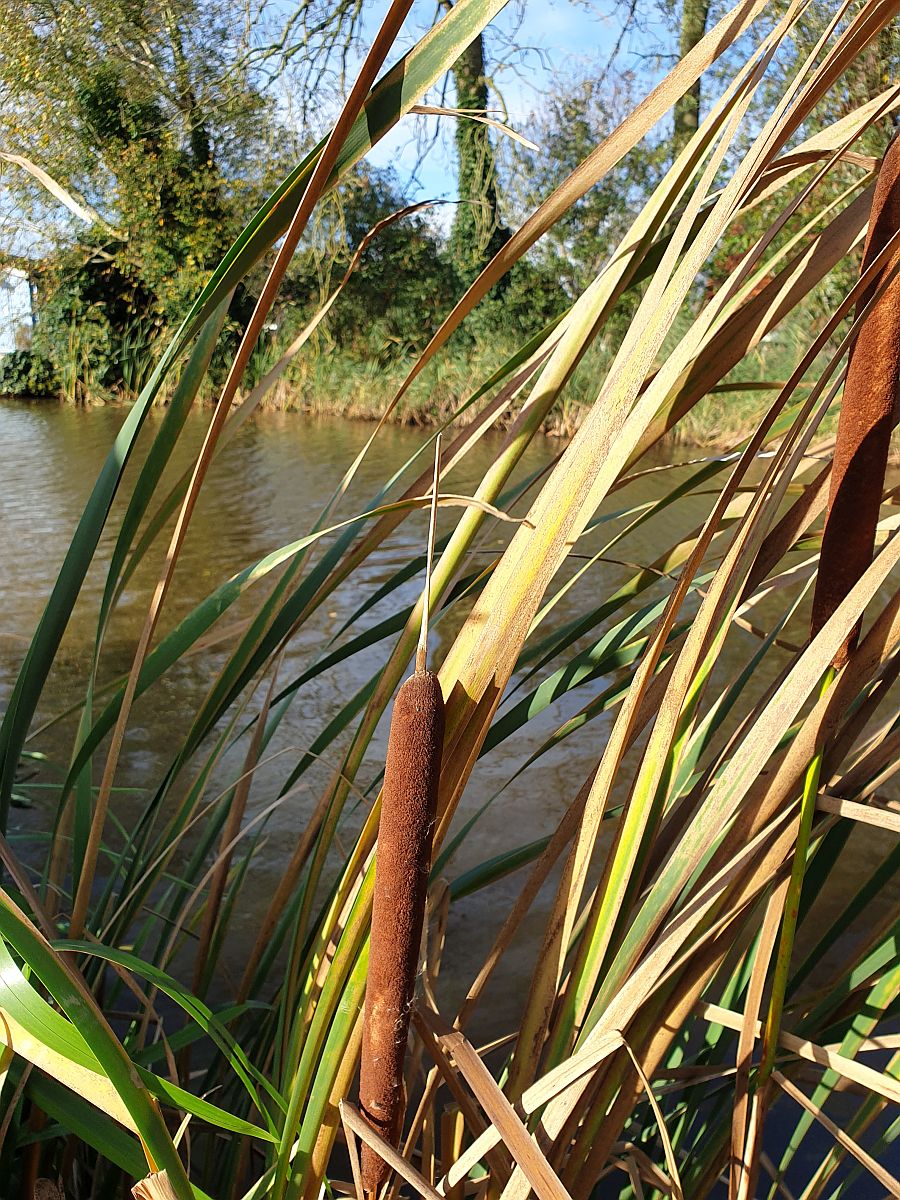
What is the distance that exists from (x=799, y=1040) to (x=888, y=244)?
17.6 inches

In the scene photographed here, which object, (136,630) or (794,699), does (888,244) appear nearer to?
(794,699)

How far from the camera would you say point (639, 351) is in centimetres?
45

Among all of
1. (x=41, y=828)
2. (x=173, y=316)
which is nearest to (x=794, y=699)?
(x=41, y=828)

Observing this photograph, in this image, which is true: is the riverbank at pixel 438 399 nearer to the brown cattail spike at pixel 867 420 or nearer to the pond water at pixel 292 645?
the pond water at pixel 292 645

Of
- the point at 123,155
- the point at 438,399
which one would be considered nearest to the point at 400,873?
the point at 438,399

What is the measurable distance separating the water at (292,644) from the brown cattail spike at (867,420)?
0.69 feet

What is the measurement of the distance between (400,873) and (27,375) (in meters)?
13.9

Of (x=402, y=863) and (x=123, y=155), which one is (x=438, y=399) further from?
(x=402, y=863)

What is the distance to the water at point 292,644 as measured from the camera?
1.55 m

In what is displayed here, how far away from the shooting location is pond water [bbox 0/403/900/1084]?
1.55 metres

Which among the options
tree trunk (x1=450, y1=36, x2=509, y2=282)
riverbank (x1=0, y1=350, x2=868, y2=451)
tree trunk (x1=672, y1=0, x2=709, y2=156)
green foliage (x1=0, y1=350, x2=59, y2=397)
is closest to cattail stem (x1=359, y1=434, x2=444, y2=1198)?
riverbank (x1=0, y1=350, x2=868, y2=451)

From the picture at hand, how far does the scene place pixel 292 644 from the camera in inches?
109

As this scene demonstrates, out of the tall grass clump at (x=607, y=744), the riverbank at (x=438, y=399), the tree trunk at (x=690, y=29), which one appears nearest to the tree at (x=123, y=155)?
the riverbank at (x=438, y=399)

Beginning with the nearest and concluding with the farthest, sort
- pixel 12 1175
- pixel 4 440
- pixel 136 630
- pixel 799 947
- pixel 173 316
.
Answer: pixel 12 1175 < pixel 799 947 < pixel 136 630 < pixel 4 440 < pixel 173 316
